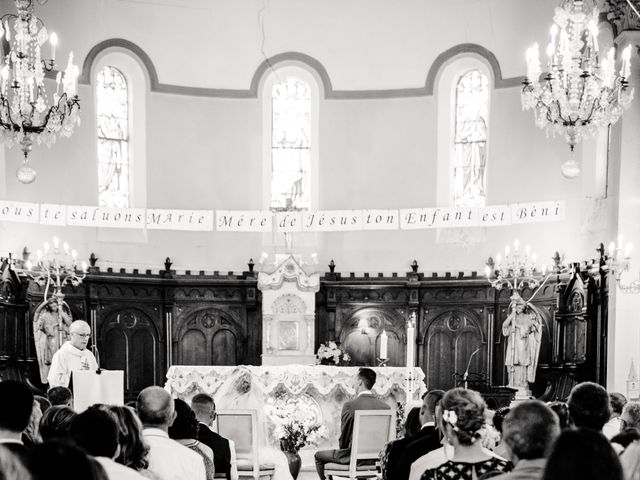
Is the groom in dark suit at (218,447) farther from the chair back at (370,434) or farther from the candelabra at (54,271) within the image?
the candelabra at (54,271)

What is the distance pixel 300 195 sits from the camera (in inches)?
672

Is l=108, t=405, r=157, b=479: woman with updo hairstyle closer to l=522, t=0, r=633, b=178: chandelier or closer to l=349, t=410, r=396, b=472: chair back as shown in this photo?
l=349, t=410, r=396, b=472: chair back

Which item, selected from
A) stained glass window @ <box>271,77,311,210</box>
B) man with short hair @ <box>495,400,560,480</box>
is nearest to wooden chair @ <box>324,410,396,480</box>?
man with short hair @ <box>495,400,560,480</box>

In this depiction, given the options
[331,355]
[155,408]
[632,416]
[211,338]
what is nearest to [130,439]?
[155,408]

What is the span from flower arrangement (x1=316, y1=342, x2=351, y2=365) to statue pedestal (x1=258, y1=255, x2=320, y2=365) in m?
0.22

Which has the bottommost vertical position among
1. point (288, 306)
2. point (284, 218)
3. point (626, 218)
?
point (288, 306)

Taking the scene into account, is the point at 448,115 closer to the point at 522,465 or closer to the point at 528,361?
the point at 528,361

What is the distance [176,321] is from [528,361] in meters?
5.92

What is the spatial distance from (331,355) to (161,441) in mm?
10054

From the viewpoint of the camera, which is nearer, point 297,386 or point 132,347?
point 297,386

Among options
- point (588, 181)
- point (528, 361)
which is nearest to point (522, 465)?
point (528, 361)

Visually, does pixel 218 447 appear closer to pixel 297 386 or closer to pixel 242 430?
pixel 242 430

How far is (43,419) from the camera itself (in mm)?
4750

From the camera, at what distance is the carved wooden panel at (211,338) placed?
15.8 metres
